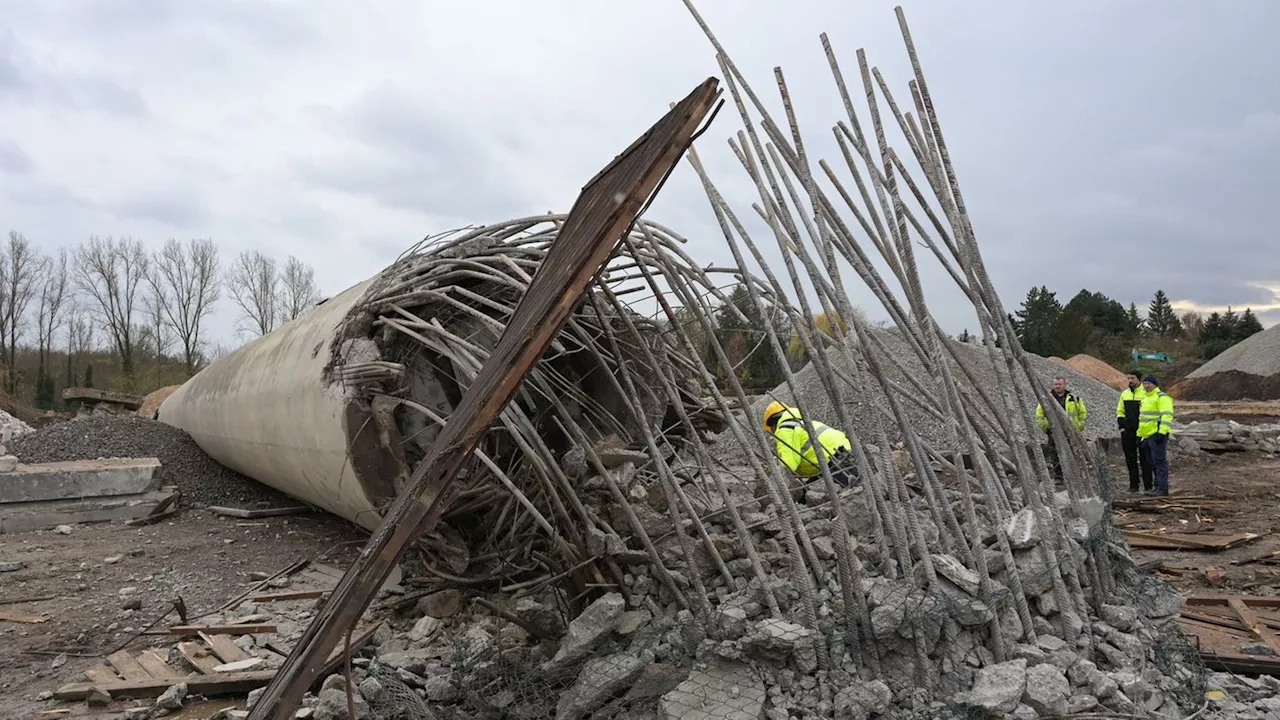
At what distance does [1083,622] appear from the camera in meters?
3.35

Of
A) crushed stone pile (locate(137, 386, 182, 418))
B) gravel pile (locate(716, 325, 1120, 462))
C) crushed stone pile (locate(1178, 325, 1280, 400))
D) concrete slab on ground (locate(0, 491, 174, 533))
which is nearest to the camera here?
concrete slab on ground (locate(0, 491, 174, 533))

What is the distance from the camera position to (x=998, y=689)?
282 cm

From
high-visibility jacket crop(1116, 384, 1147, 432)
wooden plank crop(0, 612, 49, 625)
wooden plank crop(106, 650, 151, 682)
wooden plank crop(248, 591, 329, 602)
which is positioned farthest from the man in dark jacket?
wooden plank crop(0, 612, 49, 625)

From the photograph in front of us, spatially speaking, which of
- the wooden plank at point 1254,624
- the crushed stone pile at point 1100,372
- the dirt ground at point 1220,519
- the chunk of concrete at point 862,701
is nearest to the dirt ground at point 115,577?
the chunk of concrete at point 862,701

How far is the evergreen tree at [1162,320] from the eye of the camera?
38.0m

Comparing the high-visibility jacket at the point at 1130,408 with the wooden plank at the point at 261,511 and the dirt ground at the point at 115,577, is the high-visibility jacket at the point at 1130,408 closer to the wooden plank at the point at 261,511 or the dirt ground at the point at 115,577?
the dirt ground at the point at 115,577

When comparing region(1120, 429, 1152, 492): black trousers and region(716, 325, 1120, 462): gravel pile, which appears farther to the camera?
region(716, 325, 1120, 462): gravel pile

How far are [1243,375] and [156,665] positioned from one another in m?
29.1

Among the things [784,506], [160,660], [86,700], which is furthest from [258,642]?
[784,506]

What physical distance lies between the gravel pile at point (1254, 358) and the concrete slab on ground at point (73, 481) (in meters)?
29.0

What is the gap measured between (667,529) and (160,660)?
10.8ft

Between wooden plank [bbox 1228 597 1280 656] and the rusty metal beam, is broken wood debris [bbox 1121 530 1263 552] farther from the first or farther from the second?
the rusty metal beam

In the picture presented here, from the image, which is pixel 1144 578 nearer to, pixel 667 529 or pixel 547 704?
pixel 667 529

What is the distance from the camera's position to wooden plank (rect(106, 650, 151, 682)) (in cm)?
452
